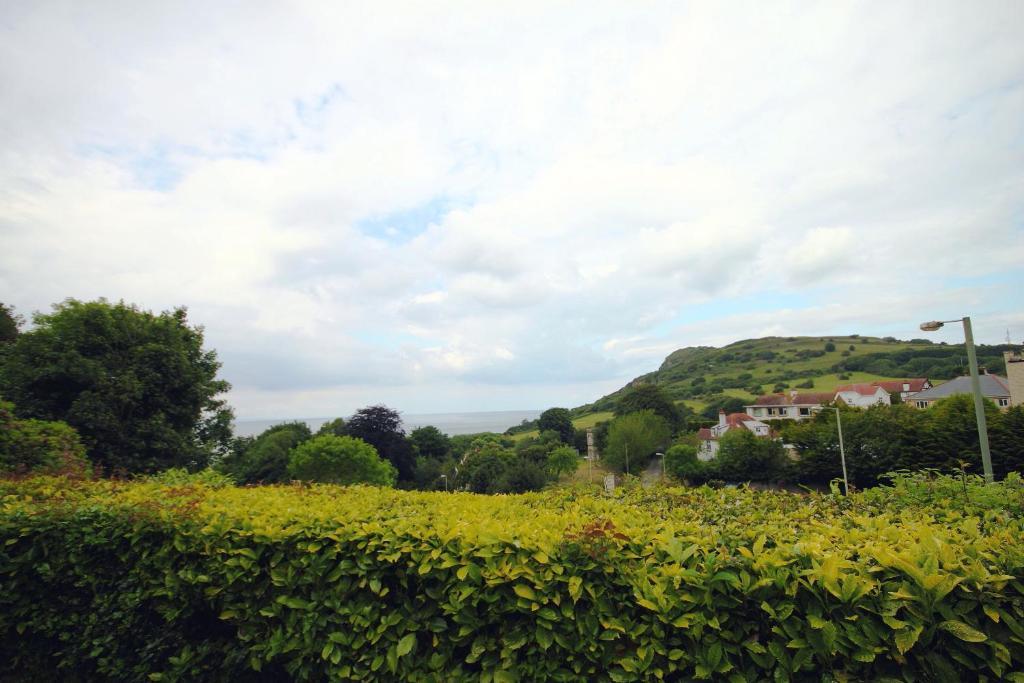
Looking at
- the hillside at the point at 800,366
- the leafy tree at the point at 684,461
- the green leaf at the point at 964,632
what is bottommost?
the leafy tree at the point at 684,461

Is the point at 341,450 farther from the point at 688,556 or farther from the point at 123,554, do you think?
the point at 688,556

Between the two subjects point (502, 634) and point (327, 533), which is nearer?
point (502, 634)

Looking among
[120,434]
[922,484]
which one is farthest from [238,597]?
[120,434]

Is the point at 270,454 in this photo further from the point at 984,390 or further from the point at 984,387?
the point at 984,387

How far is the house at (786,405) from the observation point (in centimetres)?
7088

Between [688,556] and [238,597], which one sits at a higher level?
[688,556]

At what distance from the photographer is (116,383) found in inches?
612

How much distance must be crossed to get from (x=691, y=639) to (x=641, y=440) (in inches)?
2241

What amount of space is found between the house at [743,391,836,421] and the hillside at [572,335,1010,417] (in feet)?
42.6

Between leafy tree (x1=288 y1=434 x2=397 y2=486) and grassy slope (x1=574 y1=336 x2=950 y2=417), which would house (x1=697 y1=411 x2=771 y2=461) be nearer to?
grassy slope (x1=574 y1=336 x2=950 y2=417)

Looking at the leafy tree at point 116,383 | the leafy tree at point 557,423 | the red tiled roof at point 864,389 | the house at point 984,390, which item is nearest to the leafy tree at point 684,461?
the house at point 984,390

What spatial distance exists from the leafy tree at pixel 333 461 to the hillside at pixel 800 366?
6881 cm

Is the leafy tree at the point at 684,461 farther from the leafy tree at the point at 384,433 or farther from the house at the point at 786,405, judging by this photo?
the leafy tree at the point at 384,433

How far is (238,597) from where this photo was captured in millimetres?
3150
